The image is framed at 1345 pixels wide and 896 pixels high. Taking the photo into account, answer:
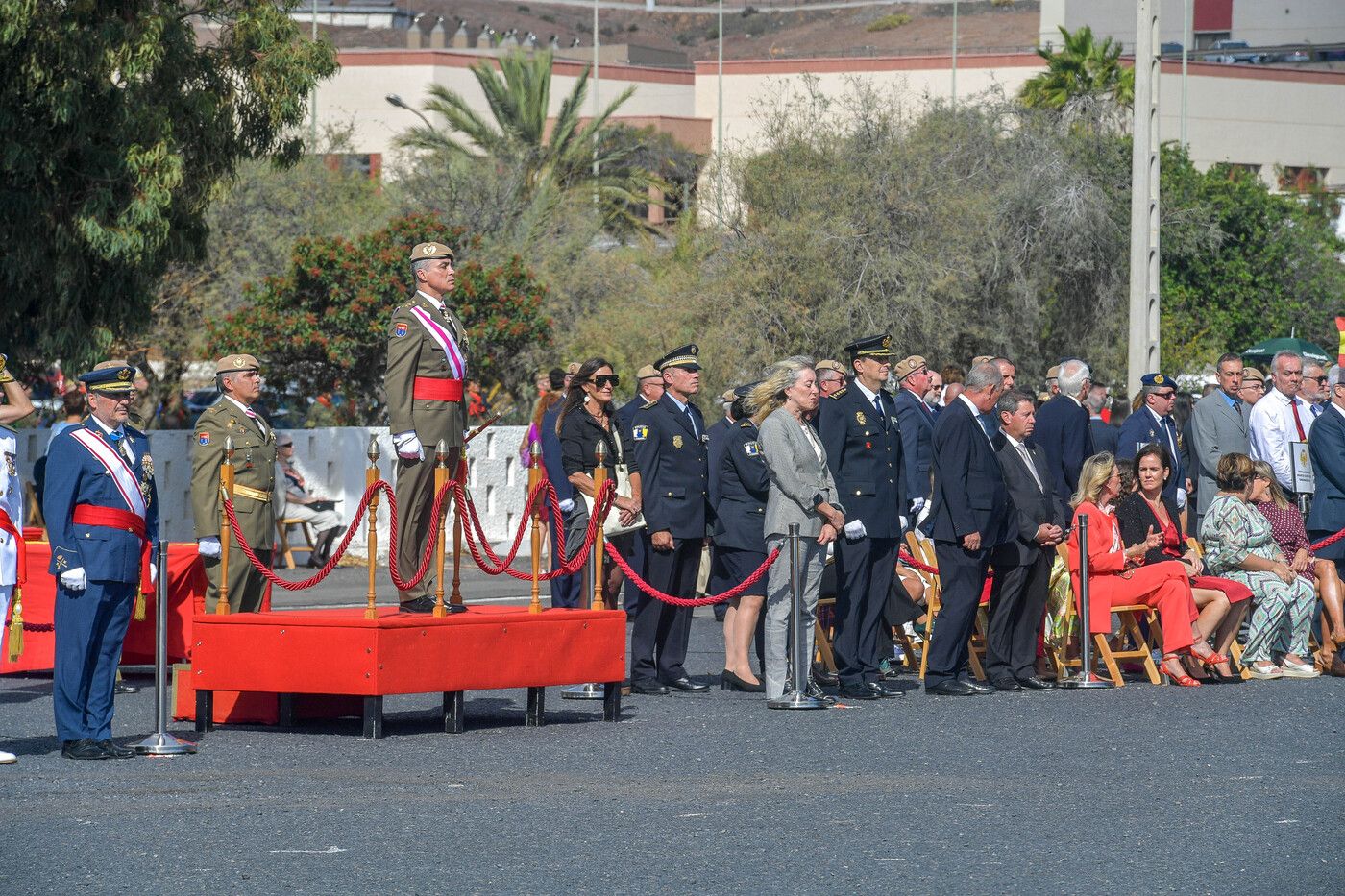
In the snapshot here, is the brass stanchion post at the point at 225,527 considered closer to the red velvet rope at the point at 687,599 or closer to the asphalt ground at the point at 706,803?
the asphalt ground at the point at 706,803

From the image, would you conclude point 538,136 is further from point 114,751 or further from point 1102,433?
point 114,751

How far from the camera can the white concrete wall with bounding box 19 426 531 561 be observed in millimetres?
20281

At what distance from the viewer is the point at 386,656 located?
10.2 metres

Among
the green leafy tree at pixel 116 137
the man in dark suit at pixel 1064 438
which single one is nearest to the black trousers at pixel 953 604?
the man in dark suit at pixel 1064 438

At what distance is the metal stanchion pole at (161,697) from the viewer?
32.3 ft

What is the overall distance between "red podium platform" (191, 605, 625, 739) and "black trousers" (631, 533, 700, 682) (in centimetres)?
143

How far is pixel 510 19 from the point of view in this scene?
12725 cm

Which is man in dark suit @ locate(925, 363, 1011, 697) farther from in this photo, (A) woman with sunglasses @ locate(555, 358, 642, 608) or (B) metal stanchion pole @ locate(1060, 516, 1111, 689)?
(A) woman with sunglasses @ locate(555, 358, 642, 608)

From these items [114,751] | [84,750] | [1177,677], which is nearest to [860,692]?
[1177,677]

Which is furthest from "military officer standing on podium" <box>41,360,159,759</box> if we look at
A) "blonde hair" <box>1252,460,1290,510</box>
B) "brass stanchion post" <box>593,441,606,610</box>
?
"blonde hair" <box>1252,460,1290,510</box>

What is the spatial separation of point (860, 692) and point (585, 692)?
5.63ft

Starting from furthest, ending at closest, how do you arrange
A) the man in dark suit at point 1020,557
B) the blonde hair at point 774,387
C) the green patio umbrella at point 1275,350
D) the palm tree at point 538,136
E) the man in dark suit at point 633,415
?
the palm tree at point 538,136 → the green patio umbrella at point 1275,350 → the man in dark suit at point 633,415 → the man in dark suit at point 1020,557 → the blonde hair at point 774,387

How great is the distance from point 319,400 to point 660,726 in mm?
18076

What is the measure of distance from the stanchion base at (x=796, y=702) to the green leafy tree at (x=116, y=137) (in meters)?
9.09
